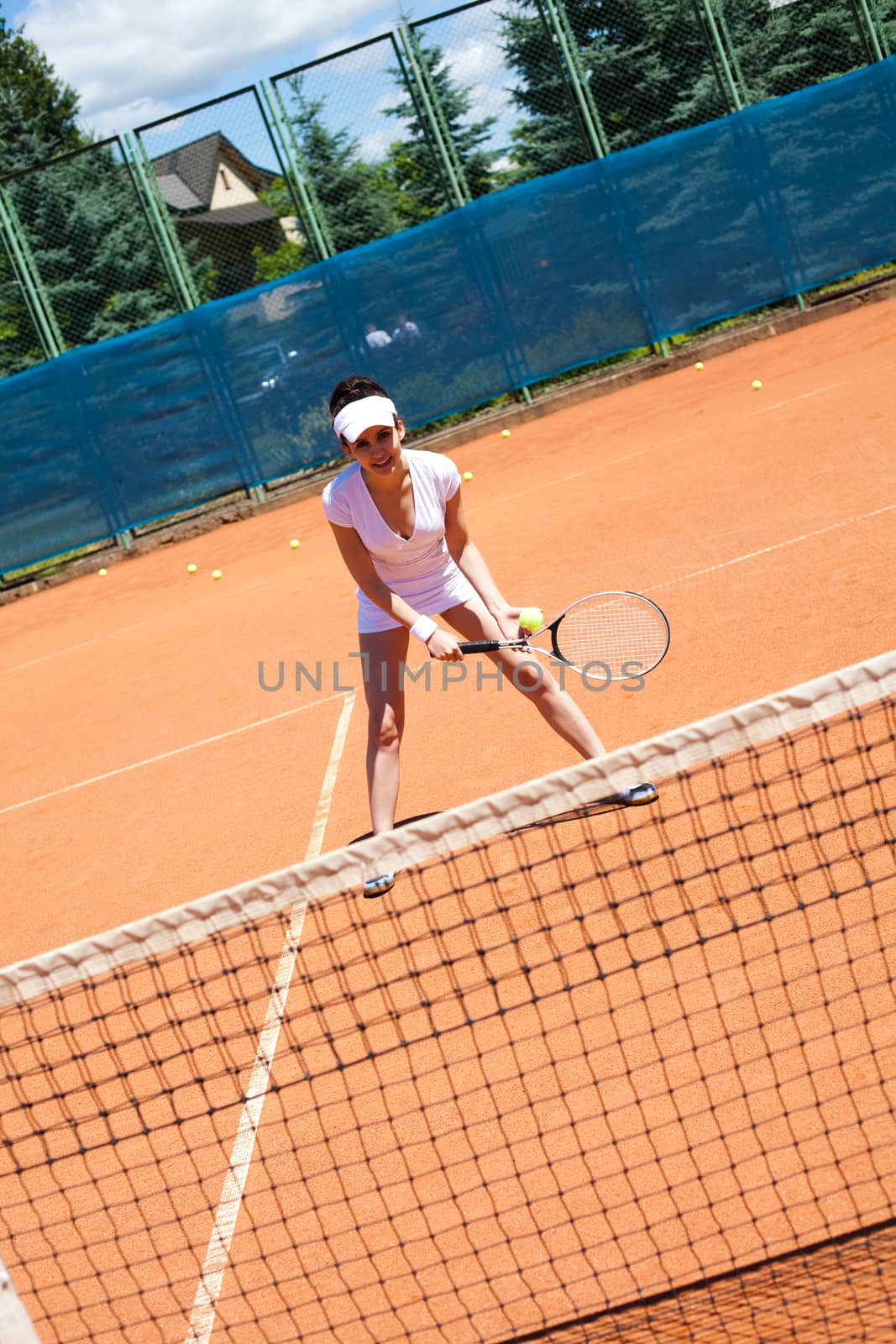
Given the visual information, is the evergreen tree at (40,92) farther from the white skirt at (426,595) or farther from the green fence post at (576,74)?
the white skirt at (426,595)

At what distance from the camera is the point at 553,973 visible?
4055mm

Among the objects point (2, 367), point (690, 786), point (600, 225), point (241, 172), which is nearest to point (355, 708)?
point (690, 786)

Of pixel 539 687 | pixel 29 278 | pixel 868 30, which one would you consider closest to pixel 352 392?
pixel 539 687

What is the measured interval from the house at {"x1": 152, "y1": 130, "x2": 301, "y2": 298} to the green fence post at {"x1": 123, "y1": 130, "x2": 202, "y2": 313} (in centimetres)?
18

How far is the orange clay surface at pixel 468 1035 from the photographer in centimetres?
309

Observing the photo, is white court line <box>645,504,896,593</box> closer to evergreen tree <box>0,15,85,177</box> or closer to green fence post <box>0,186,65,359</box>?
green fence post <box>0,186,65,359</box>

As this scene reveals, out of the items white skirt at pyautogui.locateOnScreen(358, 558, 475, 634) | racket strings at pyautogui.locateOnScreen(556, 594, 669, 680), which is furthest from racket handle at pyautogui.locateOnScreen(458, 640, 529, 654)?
racket strings at pyautogui.locateOnScreen(556, 594, 669, 680)

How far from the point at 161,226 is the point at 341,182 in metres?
3.03

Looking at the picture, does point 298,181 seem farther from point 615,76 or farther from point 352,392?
point 352,392

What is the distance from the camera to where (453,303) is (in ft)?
53.5

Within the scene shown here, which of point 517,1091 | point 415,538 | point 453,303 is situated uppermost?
point 453,303

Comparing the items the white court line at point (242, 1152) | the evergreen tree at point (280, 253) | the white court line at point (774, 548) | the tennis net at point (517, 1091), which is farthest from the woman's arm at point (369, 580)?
the evergreen tree at point (280, 253)

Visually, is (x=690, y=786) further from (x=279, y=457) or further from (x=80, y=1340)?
(x=279, y=457)

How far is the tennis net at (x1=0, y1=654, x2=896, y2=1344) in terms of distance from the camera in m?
2.96
